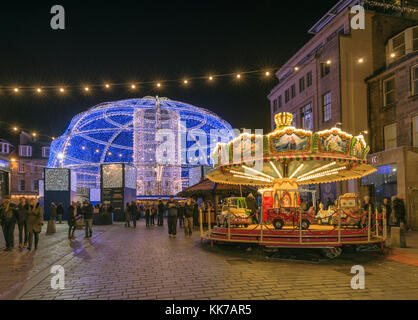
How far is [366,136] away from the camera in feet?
84.4

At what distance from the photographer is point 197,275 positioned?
25.7 ft

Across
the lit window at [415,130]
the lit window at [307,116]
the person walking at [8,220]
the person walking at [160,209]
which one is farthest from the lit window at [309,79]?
the person walking at [8,220]

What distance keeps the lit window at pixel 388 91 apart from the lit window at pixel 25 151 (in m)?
54.3

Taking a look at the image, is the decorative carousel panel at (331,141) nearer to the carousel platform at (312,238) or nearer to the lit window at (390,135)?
the carousel platform at (312,238)

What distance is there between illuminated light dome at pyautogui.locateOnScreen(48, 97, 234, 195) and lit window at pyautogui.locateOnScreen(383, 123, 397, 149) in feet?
55.5

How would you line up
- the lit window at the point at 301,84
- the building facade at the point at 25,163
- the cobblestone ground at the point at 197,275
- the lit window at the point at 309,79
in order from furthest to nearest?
the building facade at the point at 25,163
the lit window at the point at 301,84
the lit window at the point at 309,79
the cobblestone ground at the point at 197,275

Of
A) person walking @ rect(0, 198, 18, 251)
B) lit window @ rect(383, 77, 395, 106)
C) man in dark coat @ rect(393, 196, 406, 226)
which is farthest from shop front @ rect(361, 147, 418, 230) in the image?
person walking @ rect(0, 198, 18, 251)

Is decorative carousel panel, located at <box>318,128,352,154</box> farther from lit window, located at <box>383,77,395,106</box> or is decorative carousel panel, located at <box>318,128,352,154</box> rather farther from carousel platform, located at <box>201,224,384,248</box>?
lit window, located at <box>383,77,395,106</box>

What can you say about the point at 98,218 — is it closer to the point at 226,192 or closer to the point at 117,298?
the point at 226,192

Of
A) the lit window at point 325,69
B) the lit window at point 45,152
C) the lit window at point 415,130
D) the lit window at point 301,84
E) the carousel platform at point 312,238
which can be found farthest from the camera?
the lit window at point 45,152

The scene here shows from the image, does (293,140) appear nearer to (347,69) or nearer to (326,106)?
(347,69)

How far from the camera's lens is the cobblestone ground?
6297mm

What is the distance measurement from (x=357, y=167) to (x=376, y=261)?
6720 mm

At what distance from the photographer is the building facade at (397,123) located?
20031 millimetres
